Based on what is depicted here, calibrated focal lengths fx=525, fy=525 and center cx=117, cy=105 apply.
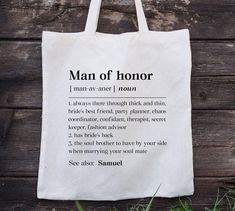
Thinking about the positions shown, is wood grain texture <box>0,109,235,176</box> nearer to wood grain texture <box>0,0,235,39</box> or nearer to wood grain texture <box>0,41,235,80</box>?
wood grain texture <box>0,41,235,80</box>

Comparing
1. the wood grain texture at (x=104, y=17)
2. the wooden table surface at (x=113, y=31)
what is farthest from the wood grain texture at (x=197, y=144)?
the wood grain texture at (x=104, y=17)

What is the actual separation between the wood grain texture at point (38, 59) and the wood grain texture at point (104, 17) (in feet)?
0.10

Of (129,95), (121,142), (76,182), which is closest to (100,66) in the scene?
(129,95)

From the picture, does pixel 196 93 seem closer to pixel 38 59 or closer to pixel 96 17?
pixel 96 17

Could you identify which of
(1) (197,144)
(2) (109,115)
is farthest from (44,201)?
(1) (197,144)

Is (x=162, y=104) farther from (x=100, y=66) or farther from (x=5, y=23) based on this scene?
(x=5, y=23)

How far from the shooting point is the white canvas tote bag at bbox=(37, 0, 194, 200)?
1512 millimetres

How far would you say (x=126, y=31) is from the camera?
1.55m

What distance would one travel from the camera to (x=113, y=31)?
5.08ft

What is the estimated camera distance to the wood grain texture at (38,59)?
1543 millimetres

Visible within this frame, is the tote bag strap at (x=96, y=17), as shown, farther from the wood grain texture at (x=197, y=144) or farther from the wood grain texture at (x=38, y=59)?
the wood grain texture at (x=197, y=144)

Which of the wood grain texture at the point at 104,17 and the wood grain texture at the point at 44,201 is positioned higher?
Answer: the wood grain texture at the point at 104,17

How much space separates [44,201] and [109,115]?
32 cm

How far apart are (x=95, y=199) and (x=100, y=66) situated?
0.39 meters
